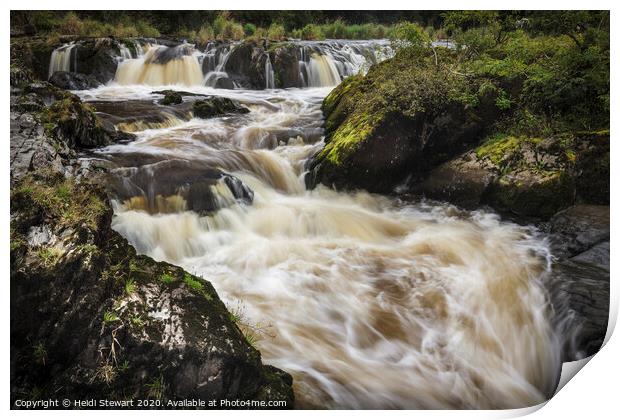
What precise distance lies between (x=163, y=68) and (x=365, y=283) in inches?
175

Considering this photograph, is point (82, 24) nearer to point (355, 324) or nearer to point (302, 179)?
point (302, 179)

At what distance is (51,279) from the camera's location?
7.84ft

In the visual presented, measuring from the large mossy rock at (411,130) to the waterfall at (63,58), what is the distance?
3.12 metres

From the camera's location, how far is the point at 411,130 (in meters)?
5.32

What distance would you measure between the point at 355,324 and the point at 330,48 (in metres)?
3.47

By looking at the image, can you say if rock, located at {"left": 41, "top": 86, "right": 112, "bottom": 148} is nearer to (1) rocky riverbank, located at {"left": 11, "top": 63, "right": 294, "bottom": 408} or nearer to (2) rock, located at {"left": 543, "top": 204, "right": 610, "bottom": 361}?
(1) rocky riverbank, located at {"left": 11, "top": 63, "right": 294, "bottom": 408}

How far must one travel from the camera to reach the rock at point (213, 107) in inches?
250

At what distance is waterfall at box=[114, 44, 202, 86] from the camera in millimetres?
5270

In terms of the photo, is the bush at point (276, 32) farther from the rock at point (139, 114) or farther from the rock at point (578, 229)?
the rock at point (578, 229)

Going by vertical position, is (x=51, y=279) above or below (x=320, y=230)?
above

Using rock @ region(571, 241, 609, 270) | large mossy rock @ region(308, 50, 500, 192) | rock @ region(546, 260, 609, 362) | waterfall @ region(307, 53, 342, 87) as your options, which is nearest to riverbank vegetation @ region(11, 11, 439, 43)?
large mossy rock @ region(308, 50, 500, 192)

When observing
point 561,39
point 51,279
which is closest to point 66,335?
point 51,279

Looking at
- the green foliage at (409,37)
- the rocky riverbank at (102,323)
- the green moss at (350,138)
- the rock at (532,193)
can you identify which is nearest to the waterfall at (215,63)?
the green moss at (350,138)
